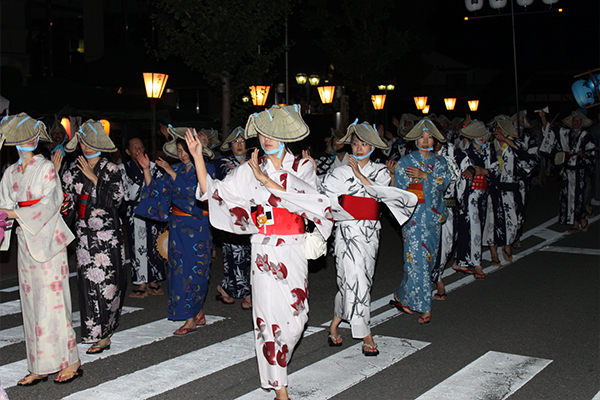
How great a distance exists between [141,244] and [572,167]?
8.78 m

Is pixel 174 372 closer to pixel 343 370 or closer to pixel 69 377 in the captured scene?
pixel 69 377

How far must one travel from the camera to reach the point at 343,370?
4906 millimetres

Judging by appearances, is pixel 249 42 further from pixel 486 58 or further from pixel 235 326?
pixel 486 58

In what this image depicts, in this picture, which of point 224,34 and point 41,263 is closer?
point 41,263

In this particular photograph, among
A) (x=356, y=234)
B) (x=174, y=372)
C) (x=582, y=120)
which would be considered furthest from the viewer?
(x=582, y=120)

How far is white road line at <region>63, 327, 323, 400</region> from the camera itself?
443 centimetres

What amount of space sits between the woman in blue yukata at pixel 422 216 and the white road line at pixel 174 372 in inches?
69.4

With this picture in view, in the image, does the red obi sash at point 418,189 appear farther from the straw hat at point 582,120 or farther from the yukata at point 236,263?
the straw hat at point 582,120

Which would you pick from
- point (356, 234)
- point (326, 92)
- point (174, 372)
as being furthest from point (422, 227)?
point (326, 92)

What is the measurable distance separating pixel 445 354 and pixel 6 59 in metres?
21.7

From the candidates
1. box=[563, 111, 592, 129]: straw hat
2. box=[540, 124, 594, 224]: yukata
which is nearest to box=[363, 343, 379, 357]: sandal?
box=[540, 124, 594, 224]: yukata

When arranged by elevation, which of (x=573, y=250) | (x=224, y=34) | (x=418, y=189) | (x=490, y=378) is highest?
(x=224, y=34)

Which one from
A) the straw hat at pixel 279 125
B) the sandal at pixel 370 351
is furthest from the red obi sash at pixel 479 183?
the straw hat at pixel 279 125

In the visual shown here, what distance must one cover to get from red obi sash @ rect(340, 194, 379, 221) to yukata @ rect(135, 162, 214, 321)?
54.8 inches
